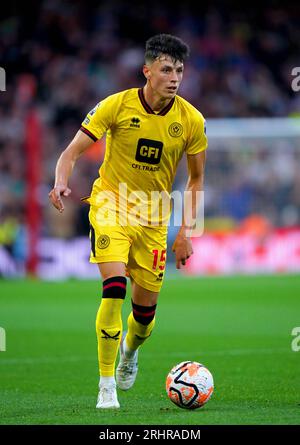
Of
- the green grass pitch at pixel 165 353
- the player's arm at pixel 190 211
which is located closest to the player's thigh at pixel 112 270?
the player's arm at pixel 190 211

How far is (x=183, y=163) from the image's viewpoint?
21500 mm

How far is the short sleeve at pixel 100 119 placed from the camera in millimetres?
7219

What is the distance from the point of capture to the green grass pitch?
6.56m

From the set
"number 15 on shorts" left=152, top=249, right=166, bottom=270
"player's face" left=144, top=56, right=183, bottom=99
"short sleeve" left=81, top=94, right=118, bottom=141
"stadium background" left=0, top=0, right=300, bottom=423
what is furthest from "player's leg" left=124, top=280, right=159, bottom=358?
"stadium background" left=0, top=0, right=300, bottom=423

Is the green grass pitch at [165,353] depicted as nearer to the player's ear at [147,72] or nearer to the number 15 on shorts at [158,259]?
the number 15 on shorts at [158,259]

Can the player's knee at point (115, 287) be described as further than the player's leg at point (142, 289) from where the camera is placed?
No

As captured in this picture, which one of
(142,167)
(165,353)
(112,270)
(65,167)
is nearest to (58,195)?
(65,167)

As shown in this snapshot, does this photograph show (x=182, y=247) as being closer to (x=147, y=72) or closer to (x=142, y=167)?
(x=142, y=167)

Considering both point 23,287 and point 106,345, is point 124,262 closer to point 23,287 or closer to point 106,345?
point 106,345

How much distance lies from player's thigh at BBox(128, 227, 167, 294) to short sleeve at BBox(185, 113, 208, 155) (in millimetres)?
684

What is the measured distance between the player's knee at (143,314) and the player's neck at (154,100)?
1541mm

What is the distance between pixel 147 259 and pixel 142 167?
71 centimetres

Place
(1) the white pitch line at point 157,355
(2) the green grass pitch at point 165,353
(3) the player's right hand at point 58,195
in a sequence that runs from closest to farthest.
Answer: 1. (2) the green grass pitch at point 165,353
2. (3) the player's right hand at point 58,195
3. (1) the white pitch line at point 157,355
